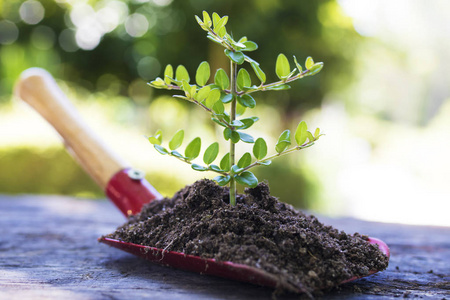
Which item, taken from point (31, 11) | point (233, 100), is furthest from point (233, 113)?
point (31, 11)

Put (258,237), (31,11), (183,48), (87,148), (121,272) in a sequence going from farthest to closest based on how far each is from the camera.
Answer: (31,11) < (183,48) < (87,148) < (121,272) < (258,237)

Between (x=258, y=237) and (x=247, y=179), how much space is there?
105 mm

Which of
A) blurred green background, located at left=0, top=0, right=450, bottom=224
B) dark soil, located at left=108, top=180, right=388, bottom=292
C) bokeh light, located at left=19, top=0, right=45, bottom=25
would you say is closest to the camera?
dark soil, located at left=108, top=180, right=388, bottom=292

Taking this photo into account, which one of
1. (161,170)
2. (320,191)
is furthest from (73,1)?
(320,191)

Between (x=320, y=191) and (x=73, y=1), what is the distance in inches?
128

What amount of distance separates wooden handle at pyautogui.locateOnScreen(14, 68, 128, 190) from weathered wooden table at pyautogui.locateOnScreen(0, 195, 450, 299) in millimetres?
208

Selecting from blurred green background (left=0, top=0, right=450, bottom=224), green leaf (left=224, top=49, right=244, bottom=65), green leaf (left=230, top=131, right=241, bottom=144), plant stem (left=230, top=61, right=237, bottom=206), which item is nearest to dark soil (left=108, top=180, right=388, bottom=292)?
plant stem (left=230, top=61, right=237, bottom=206)

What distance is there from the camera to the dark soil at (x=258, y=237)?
1.90 feet

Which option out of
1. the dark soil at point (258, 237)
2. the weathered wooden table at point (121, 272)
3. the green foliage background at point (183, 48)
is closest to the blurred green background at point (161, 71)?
the green foliage background at point (183, 48)

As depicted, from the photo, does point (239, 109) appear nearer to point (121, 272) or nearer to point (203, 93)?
point (203, 93)

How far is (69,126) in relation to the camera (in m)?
1.12

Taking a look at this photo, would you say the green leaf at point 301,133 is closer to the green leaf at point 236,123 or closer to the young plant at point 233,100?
the young plant at point 233,100

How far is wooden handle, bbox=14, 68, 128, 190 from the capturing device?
108cm

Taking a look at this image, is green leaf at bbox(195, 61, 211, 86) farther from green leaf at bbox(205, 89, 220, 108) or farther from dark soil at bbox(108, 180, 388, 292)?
dark soil at bbox(108, 180, 388, 292)
